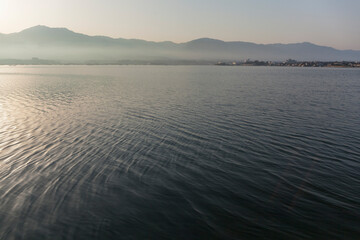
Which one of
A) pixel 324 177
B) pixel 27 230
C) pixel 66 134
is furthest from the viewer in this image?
pixel 66 134

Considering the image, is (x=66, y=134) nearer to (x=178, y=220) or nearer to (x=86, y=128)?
(x=86, y=128)

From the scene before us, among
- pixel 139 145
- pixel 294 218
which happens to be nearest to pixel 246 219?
pixel 294 218

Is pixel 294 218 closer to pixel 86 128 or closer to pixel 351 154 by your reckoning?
pixel 351 154

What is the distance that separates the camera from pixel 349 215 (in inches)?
449

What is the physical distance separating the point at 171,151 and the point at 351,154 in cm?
1542

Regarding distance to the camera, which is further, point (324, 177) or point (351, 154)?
point (351, 154)

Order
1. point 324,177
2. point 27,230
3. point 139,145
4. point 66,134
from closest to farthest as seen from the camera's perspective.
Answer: point 27,230, point 324,177, point 139,145, point 66,134

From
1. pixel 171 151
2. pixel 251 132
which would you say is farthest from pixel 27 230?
pixel 251 132

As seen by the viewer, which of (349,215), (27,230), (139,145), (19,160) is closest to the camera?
(27,230)

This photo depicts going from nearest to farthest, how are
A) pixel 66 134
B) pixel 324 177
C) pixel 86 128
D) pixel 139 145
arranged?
pixel 324 177
pixel 139 145
pixel 66 134
pixel 86 128

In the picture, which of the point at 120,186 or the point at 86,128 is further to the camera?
the point at 86,128

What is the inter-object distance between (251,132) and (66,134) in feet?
69.1

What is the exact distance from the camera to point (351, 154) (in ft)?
62.2

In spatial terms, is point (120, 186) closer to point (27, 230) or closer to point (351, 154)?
point (27, 230)
